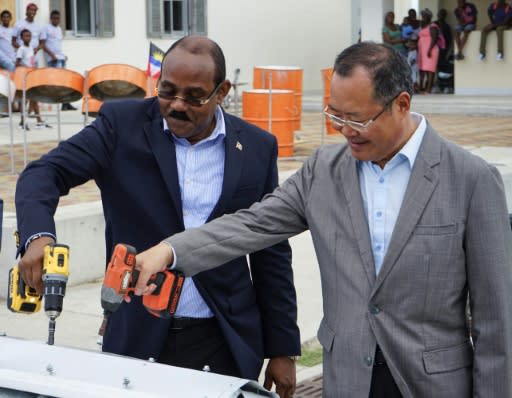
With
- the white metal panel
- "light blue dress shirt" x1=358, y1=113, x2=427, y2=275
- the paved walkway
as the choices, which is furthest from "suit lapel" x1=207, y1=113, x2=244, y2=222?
the paved walkway

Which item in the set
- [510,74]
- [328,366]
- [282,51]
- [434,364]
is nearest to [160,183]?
[328,366]

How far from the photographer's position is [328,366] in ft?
9.48

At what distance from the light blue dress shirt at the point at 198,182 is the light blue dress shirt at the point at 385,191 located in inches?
24.9

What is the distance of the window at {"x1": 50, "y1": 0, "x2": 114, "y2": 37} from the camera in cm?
1978

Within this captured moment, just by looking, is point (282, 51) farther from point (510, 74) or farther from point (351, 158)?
point (351, 158)

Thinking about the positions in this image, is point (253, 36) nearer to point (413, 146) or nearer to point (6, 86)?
point (6, 86)

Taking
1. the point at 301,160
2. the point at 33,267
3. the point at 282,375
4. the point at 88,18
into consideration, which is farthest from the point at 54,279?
the point at 88,18

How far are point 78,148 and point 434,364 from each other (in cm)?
124

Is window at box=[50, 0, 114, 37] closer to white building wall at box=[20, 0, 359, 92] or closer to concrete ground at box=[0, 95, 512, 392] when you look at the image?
white building wall at box=[20, 0, 359, 92]

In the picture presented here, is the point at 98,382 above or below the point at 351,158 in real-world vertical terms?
below

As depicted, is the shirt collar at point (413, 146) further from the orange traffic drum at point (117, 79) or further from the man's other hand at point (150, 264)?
the orange traffic drum at point (117, 79)

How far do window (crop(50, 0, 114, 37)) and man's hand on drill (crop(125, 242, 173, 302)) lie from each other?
17.4m

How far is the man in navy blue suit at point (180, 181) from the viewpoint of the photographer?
318 centimetres

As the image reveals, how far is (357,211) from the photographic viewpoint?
2783 millimetres
